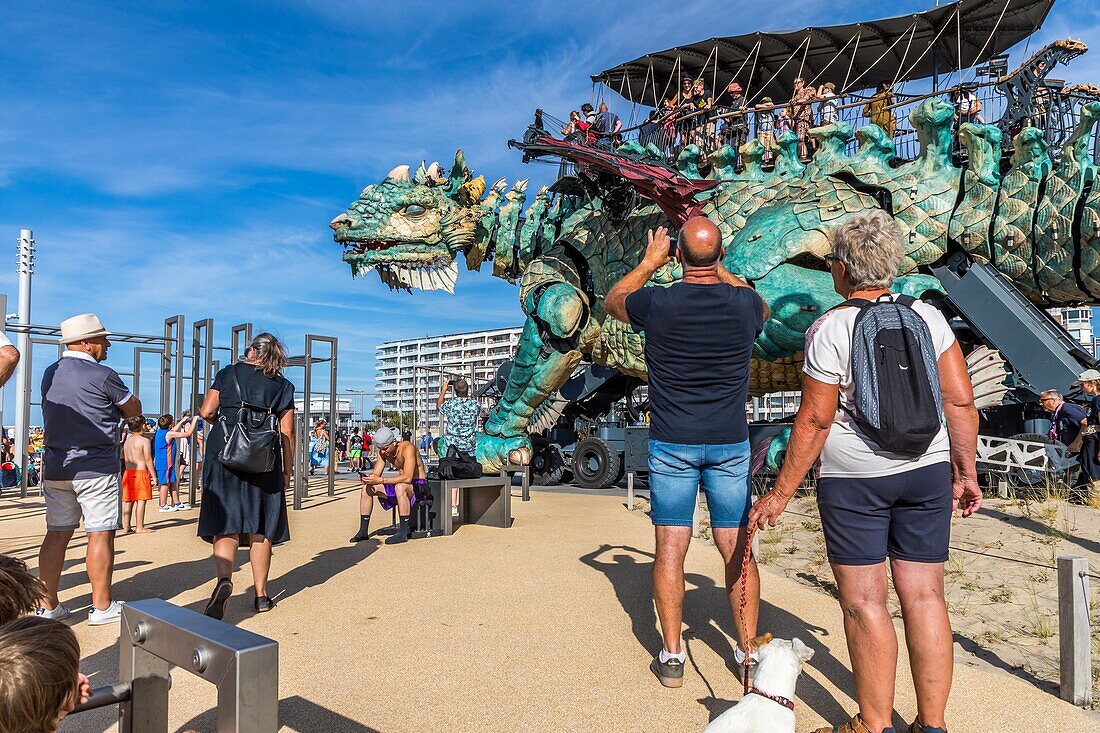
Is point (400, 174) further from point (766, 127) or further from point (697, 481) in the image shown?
point (697, 481)

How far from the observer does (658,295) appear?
11.1 feet

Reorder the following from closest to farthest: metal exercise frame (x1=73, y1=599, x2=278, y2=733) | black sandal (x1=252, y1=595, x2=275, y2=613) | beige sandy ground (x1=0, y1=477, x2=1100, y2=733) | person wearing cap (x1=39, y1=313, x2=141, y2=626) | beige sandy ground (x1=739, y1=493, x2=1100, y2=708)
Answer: metal exercise frame (x1=73, y1=599, x2=278, y2=733)
beige sandy ground (x1=0, y1=477, x2=1100, y2=733)
beige sandy ground (x1=739, y1=493, x2=1100, y2=708)
person wearing cap (x1=39, y1=313, x2=141, y2=626)
black sandal (x1=252, y1=595, x2=275, y2=613)

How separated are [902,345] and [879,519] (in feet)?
1.78

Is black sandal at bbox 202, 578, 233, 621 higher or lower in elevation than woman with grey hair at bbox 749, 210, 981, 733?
lower

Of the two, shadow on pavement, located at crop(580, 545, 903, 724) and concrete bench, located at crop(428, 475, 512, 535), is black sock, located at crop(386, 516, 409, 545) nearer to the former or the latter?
concrete bench, located at crop(428, 475, 512, 535)

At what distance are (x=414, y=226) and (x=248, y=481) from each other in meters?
7.50

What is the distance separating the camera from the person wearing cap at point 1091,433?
733cm

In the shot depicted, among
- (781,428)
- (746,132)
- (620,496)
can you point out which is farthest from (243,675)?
(746,132)

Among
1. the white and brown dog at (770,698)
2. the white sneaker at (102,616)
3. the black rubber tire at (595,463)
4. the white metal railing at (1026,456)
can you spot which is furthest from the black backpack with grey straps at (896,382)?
the black rubber tire at (595,463)

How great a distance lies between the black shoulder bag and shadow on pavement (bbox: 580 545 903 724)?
2081 mm

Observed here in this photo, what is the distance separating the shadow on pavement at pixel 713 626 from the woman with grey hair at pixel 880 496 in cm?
49

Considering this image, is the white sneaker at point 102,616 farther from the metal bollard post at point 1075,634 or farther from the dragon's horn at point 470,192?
the dragon's horn at point 470,192

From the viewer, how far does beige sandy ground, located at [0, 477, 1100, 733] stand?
9.86 ft

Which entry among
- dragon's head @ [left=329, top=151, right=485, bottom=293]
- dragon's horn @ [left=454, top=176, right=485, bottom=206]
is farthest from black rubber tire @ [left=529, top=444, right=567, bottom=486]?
dragon's horn @ [left=454, top=176, right=485, bottom=206]
